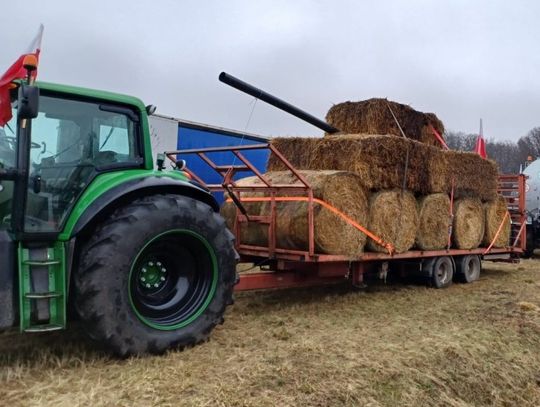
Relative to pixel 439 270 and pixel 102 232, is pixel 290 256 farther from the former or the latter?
pixel 439 270

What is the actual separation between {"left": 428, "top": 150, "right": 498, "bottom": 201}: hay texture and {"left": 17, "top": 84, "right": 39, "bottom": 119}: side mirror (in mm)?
5725

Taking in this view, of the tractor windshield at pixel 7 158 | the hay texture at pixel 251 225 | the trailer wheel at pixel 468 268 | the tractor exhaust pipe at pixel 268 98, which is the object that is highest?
the tractor exhaust pipe at pixel 268 98

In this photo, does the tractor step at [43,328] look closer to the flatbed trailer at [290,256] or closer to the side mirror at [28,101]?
the side mirror at [28,101]

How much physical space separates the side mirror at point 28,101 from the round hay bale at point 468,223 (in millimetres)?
6615

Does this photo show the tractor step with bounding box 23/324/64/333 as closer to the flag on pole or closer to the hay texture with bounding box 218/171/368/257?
the flag on pole

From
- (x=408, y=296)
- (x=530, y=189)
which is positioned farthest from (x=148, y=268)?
(x=530, y=189)

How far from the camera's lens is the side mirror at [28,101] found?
3635 millimetres

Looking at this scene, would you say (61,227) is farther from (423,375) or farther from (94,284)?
(423,375)

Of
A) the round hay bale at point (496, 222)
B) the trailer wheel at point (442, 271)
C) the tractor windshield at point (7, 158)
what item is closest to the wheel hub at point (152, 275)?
the tractor windshield at point (7, 158)

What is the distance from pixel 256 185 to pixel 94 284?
3392mm

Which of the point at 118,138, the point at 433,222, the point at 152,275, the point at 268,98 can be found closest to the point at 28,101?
the point at 118,138

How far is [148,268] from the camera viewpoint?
459 cm

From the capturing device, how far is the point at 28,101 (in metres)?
3.64

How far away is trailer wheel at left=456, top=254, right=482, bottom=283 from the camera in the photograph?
349 inches
